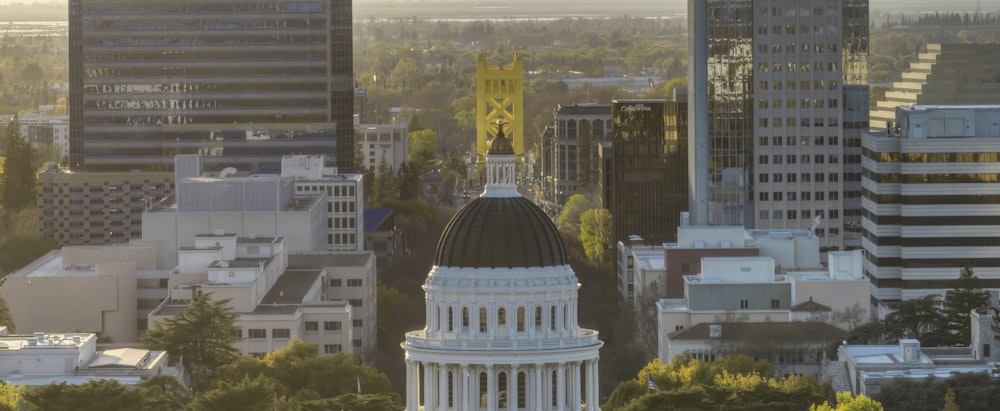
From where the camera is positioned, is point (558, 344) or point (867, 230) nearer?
point (558, 344)

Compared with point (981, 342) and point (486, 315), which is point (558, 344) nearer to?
point (486, 315)

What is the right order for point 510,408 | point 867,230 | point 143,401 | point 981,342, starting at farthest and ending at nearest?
point 867,230 < point 981,342 < point 143,401 < point 510,408

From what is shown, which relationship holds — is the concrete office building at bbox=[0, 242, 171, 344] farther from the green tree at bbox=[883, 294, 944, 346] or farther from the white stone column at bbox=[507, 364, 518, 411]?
the white stone column at bbox=[507, 364, 518, 411]

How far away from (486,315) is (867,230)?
75.3 metres

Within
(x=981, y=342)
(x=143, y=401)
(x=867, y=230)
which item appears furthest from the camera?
(x=867, y=230)

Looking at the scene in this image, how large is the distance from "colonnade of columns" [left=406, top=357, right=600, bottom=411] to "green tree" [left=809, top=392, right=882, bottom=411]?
48.4 feet

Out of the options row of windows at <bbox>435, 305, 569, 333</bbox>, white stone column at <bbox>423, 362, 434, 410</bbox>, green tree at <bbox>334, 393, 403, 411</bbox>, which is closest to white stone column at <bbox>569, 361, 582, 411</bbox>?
row of windows at <bbox>435, 305, 569, 333</bbox>

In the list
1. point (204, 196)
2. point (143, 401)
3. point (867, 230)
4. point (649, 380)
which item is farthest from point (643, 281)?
point (143, 401)

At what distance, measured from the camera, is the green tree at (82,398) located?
130m

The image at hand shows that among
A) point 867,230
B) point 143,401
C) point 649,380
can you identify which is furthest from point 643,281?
point 143,401

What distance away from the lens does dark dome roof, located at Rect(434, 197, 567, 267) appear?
390 feet

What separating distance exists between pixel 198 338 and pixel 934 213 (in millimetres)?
47776

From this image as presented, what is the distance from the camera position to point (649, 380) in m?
138

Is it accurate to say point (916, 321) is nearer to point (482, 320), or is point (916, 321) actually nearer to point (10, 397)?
point (482, 320)
